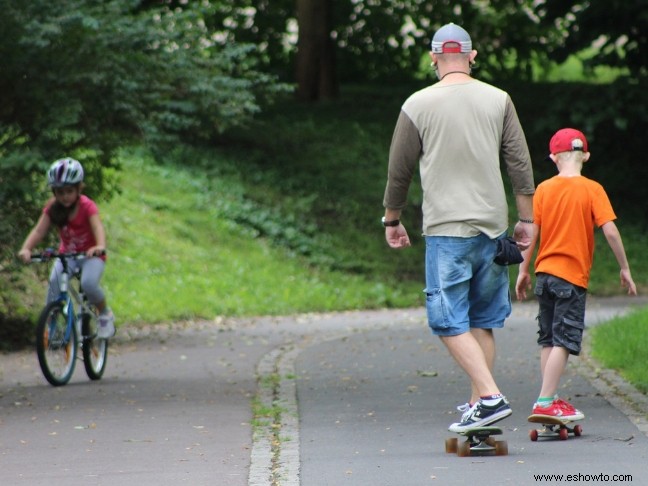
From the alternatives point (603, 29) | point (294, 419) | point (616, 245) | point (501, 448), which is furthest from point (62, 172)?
point (603, 29)

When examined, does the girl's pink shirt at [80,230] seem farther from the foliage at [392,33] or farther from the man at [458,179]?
the foliage at [392,33]

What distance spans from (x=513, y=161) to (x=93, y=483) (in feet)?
9.00

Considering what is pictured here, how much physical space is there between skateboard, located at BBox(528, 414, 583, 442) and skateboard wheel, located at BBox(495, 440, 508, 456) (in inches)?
20.5

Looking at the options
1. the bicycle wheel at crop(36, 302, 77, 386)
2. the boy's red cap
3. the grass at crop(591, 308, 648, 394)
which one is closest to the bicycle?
the bicycle wheel at crop(36, 302, 77, 386)

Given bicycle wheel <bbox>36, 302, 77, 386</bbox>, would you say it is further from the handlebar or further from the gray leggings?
the handlebar

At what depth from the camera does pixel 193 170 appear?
1029 inches

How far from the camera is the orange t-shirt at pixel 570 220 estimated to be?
25.7 ft

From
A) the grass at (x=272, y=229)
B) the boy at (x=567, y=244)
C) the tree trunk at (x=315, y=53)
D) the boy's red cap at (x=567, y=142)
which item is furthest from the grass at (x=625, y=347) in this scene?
the tree trunk at (x=315, y=53)

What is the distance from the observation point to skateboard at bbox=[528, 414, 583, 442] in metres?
7.44


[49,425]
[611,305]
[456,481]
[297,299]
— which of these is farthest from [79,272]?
[611,305]

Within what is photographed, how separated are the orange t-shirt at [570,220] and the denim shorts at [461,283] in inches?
23.0

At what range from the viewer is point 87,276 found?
1147cm

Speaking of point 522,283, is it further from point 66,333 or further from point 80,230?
point 80,230

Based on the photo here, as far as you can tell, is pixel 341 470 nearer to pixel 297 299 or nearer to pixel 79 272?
pixel 79 272
